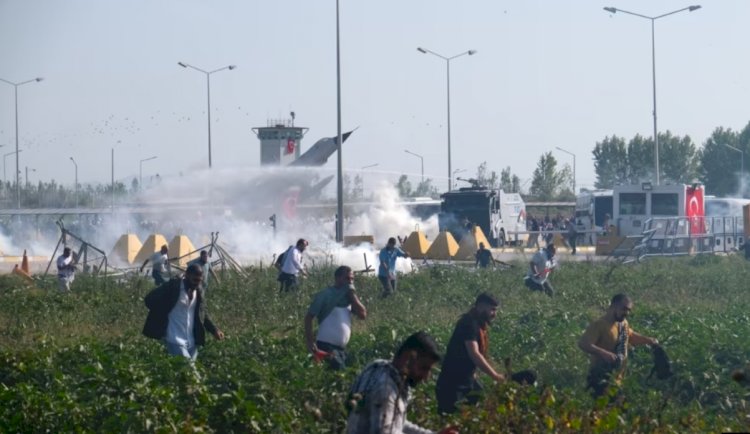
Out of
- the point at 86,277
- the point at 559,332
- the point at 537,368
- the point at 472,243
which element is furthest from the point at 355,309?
the point at 472,243

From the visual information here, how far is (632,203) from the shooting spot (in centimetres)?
4497

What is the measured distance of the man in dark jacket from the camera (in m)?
12.2

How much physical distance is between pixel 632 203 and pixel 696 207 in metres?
2.31

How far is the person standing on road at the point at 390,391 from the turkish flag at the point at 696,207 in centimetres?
3564

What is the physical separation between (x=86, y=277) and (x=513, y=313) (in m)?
11.8

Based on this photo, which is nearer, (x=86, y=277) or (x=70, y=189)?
(x=86, y=277)

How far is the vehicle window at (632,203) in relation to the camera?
147 ft

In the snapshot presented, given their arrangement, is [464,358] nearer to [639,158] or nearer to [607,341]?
[607,341]

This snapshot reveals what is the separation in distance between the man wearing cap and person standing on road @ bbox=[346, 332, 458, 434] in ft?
10.1

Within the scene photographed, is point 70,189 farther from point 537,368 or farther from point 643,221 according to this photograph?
point 537,368

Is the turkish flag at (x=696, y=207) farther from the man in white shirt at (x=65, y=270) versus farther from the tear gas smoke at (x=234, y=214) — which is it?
the man in white shirt at (x=65, y=270)

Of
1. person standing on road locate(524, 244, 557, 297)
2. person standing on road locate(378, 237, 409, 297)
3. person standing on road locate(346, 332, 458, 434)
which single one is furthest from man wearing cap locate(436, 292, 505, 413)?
person standing on road locate(378, 237, 409, 297)

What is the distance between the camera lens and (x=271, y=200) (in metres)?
57.8

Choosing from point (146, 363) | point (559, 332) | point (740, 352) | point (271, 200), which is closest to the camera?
point (146, 363)
